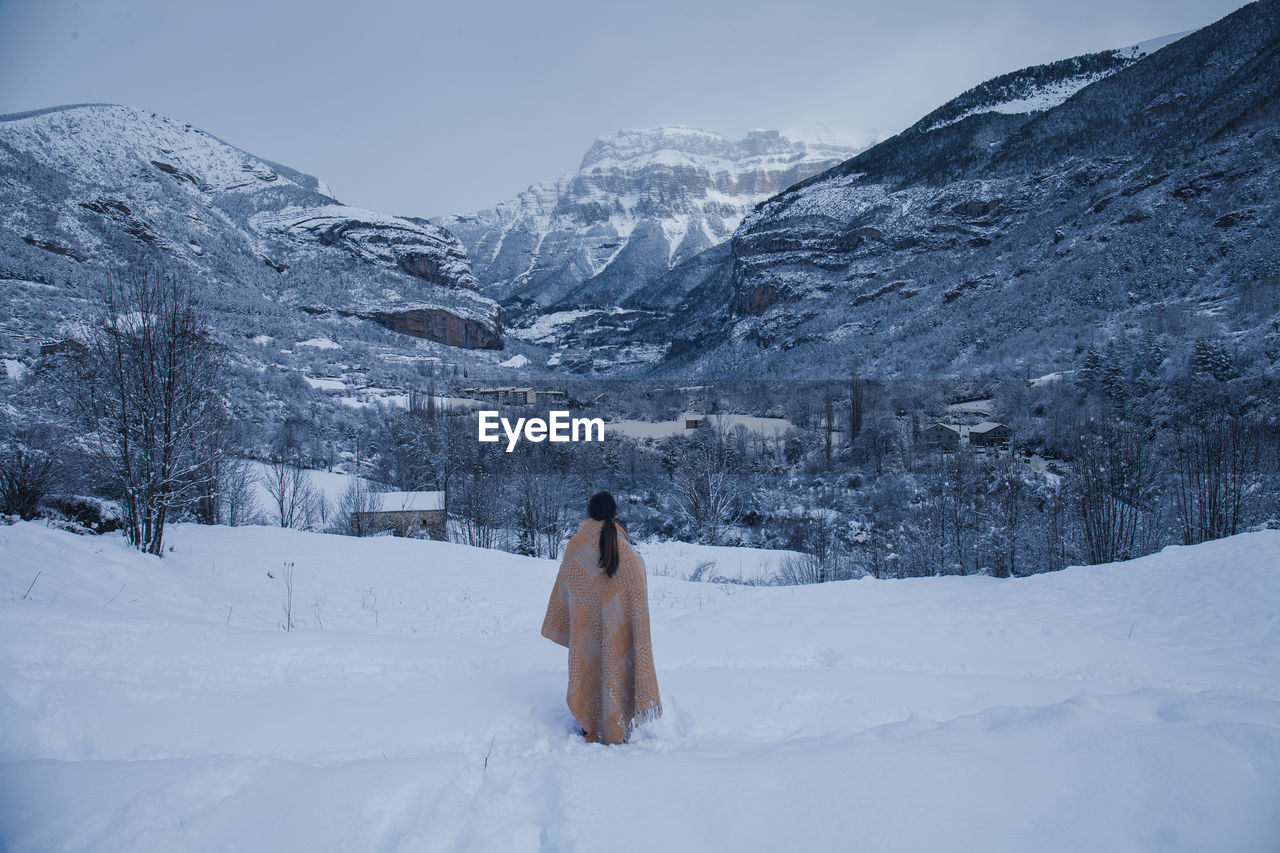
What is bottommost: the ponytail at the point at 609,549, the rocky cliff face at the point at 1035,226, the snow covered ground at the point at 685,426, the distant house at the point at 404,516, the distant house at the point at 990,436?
the distant house at the point at 404,516

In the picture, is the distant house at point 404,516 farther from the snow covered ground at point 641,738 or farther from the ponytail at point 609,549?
the ponytail at point 609,549

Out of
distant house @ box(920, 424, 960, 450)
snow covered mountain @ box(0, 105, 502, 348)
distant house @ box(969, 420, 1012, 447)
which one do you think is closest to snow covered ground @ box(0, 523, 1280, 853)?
distant house @ box(920, 424, 960, 450)

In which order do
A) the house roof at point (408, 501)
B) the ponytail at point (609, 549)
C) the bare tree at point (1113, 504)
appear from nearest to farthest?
the ponytail at point (609, 549) < the bare tree at point (1113, 504) < the house roof at point (408, 501)

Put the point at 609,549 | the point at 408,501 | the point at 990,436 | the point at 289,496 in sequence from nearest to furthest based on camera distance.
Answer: the point at 609,549 < the point at 289,496 < the point at 408,501 < the point at 990,436

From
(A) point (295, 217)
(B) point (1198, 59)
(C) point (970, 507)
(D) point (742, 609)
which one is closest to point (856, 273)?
(B) point (1198, 59)

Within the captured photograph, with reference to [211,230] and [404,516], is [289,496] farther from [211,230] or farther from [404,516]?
[211,230]

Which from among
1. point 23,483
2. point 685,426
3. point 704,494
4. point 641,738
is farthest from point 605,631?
point 685,426

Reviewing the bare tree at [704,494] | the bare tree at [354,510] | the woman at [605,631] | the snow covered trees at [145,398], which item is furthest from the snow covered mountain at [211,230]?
the woman at [605,631]
